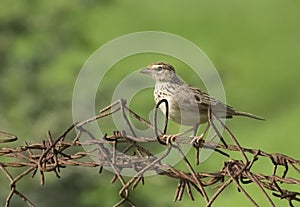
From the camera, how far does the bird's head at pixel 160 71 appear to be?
415 centimetres

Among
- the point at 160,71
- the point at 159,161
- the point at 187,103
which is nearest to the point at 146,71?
the point at 160,71

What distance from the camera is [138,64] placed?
17641 mm

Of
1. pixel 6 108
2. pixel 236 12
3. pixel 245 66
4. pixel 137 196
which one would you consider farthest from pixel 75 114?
pixel 236 12

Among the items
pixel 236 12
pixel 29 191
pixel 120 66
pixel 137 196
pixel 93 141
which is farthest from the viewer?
pixel 236 12

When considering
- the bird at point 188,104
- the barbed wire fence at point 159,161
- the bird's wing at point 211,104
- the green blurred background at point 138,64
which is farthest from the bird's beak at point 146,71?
the green blurred background at point 138,64

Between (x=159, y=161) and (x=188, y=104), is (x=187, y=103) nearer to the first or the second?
(x=188, y=104)

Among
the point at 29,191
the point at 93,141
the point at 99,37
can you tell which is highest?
the point at 99,37

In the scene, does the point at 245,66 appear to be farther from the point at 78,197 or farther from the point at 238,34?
the point at 78,197

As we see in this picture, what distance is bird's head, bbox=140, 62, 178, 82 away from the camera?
415 cm

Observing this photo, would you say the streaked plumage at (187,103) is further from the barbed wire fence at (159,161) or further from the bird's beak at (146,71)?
the barbed wire fence at (159,161)

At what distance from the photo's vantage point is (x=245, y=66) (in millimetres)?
19953

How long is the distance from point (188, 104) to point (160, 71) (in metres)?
0.47

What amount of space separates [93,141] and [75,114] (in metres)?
2.36

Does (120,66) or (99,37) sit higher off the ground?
(99,37)
